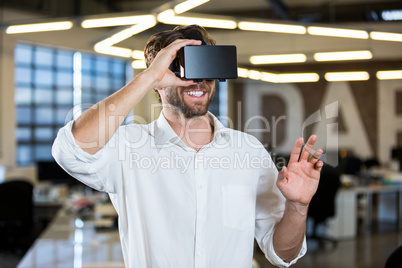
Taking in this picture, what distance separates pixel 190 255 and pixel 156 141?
28 cm

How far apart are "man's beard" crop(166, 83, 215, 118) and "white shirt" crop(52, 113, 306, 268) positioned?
0.07 m

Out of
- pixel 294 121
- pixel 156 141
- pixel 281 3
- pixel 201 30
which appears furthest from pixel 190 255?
pixel 281 3

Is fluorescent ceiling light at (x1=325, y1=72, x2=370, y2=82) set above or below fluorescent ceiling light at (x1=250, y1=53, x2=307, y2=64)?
below

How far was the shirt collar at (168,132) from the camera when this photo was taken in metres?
1.10

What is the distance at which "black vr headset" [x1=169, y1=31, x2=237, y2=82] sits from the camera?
2.88ft

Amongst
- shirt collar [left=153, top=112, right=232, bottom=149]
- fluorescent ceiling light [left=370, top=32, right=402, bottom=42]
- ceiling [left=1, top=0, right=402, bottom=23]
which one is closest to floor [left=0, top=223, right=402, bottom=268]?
fluorescent ceiling light [left=370, top=32, right=402, bottom=42]

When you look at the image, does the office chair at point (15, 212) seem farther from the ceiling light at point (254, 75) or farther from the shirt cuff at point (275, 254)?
the ceiling light at point (254, 75)

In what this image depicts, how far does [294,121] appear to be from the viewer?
1.06m

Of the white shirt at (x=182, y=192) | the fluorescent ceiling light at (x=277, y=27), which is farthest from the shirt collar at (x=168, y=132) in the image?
the fluorescent ceiling light at (x=277, y=27)

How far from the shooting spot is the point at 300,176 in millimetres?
1044

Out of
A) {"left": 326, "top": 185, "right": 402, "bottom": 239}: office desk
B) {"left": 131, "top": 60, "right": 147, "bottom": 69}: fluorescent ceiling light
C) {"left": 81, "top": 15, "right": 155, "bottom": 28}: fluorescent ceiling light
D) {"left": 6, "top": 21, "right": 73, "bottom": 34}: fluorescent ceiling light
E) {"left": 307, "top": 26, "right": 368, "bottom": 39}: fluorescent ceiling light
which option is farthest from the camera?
{"left": 326, "top": 185, "right": 402, "bottom": 239}: office desk

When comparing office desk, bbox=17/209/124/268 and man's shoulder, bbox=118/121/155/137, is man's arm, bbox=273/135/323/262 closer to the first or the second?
man's shoulder, bbox=118/121/155/137

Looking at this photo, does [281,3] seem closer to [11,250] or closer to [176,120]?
[11,250]

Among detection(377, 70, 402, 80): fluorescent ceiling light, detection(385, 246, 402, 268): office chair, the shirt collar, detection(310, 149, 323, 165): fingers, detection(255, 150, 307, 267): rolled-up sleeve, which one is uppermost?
detection(377, 70, 402, 80): fluorescent ceiling light
